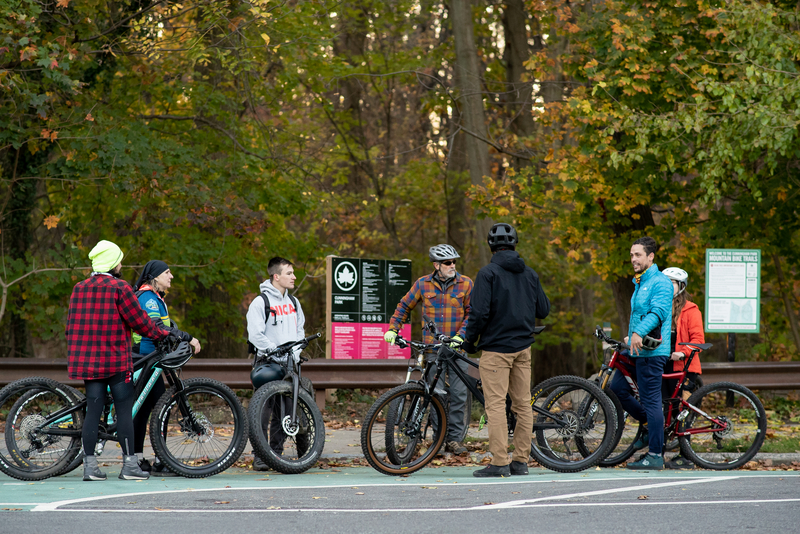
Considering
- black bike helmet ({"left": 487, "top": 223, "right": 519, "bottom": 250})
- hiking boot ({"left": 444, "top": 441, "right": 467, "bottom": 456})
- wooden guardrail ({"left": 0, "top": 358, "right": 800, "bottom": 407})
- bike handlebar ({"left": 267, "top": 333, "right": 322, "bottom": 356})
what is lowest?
hiking boot ({"left": 444, "top": 441, "right": 467, "bottom": 456})

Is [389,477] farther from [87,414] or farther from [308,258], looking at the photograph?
[308,258]

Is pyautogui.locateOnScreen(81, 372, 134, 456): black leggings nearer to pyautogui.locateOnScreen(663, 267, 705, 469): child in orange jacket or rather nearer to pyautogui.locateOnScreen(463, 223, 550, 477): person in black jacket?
pyautogui.locateOnScreen(463, 223, 550, 477): person in black jacket

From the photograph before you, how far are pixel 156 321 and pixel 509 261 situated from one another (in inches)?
120

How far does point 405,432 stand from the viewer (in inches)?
310

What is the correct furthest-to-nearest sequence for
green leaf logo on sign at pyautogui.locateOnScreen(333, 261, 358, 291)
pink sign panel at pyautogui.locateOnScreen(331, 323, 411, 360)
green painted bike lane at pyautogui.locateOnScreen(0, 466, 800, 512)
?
green leaf logo on sign at pyautogui.locateOnScreen(333, 261, 358, 291) < pink sign panel at pyautogui.locateOnScreen(331, 323, 411, 360) < green painted bike lane at pyautogui.locateOnScreen(0, 466, 800, 512)

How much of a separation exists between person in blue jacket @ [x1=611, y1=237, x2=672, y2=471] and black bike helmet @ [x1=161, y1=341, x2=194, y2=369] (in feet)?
12.8

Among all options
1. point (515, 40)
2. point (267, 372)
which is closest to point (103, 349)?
point (267, 372)

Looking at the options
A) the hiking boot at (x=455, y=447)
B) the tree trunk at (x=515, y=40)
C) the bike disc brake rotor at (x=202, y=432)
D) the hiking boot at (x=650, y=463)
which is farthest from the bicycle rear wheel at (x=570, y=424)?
the tree trunk at (x=515, y=40)

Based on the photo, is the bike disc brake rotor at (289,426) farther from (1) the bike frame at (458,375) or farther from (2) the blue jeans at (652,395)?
(2) the blue jeans at (652,395)

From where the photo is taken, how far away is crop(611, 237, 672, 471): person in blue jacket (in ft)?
27.0

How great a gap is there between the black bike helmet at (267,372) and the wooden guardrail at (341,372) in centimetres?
274

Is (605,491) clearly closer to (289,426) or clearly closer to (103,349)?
(289,426)

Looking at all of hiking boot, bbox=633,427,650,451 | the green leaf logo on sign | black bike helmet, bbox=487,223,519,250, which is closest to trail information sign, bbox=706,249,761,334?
hiking boot, bbox=633,427,650,451

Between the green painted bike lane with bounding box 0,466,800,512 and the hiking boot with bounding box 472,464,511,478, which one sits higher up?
the hiking boot with bounding box 472,464,511,478
